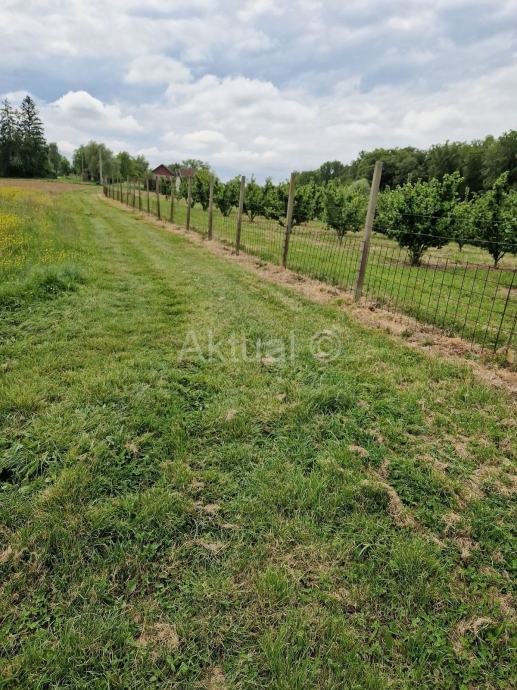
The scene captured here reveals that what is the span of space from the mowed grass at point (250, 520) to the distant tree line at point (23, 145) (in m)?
76.7

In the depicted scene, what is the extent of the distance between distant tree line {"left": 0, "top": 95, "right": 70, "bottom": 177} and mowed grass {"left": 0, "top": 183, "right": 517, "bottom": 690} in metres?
76.7

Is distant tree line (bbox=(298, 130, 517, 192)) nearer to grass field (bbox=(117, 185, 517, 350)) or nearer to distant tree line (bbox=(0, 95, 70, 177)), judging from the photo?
grass field (bbox=(117, 185, 517, 350))

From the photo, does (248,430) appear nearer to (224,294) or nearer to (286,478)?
(286,478)

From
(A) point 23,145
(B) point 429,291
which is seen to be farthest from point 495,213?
(A) point 23,145

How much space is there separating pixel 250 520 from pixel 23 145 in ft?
265

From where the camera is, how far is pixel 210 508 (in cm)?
209

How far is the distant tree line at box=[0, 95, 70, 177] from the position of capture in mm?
63625

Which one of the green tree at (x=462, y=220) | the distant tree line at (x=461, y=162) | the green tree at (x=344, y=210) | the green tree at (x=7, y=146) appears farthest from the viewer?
the green tree at (x=7, y=146)

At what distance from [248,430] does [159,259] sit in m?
6.84

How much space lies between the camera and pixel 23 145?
64.5m

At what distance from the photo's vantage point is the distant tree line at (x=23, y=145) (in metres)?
63.6

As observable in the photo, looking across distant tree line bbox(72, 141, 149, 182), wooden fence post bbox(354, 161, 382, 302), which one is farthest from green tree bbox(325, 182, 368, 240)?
distant tree line bbox(72, 141, 149, 182)

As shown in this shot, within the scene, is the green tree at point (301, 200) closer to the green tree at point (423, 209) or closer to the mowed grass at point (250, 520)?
the green tree at point (423, 209)

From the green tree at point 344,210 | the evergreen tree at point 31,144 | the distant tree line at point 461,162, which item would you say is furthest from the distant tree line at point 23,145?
the green tree at point 344,210
